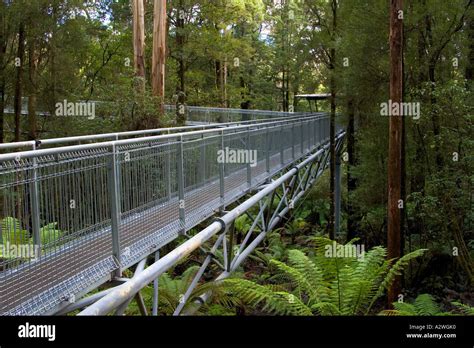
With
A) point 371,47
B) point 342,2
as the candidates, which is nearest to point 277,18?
point 342,2

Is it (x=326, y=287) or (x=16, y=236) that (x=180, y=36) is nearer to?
(x=326, y=287)

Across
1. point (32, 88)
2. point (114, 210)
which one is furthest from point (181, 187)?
point (32, 88)

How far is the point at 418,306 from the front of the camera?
31.6 ft

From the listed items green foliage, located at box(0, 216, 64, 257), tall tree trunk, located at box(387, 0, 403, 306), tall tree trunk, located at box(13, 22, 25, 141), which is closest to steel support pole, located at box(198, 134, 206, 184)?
green foliage, located at box(0, 216, 64, 257)

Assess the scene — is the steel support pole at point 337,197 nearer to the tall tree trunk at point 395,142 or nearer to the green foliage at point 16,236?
the tall tree trunk at point 395,142

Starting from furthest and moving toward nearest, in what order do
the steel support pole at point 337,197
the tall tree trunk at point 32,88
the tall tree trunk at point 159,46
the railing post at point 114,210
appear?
the steel support pole at point 337,197 → the tall tree trunk at point 32,88 → the tall tree trunk at point 159,46 → the railing post at point 114,210
